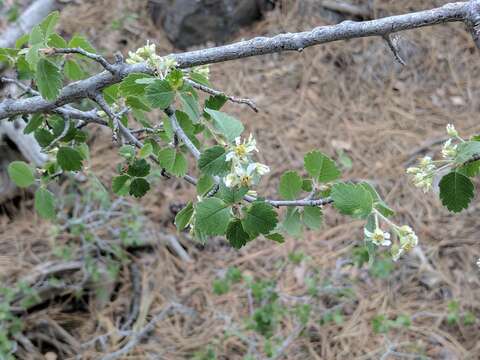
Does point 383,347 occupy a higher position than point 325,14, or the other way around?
point 325,14

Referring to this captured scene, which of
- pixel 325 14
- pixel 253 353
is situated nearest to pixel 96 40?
pixel 325 14

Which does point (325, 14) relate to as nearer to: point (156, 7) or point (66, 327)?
point (156, 7)

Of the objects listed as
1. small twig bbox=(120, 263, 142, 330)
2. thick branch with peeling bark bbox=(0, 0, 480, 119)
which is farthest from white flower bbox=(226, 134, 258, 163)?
small twig bbox=(120, 263, 142, 330)

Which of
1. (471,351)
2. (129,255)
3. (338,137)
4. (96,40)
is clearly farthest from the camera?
(96,40)

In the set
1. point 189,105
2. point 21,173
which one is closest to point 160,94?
point 189,105

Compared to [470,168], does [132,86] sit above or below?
→ above

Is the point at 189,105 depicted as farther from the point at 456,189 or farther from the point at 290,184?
the point at 456,189

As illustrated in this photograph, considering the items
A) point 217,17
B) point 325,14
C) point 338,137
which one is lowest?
point 338,137

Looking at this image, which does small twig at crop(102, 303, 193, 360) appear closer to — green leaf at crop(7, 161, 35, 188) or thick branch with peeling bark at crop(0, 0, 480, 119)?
green leaf at crop(7, 161, 35, 188)
